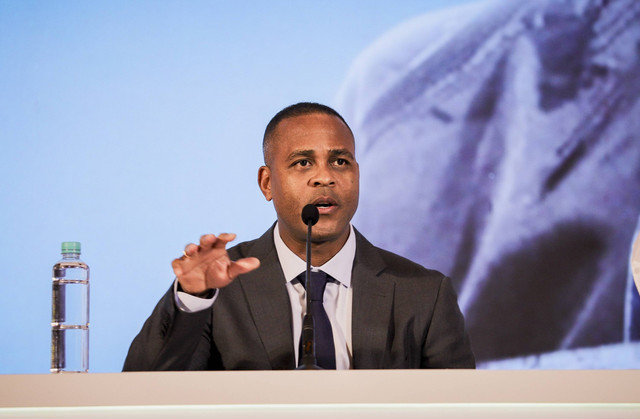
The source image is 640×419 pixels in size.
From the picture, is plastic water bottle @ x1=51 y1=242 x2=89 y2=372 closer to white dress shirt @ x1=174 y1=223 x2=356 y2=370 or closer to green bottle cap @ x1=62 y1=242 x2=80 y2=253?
green bottle cap @ x1=62 y1=242 x2=80 y2=253

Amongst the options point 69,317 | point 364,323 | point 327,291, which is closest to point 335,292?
point 327,291

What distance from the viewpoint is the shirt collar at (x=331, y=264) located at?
215 centimetres

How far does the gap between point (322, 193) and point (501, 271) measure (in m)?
1.62

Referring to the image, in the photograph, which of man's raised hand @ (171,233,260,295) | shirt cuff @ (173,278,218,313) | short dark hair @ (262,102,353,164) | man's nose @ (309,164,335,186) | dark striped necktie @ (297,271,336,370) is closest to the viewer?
man's raised hand @ (171,233,260,295)

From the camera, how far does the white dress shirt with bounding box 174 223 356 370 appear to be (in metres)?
2.05

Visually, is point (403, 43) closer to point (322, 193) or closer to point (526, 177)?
point (526, 177)

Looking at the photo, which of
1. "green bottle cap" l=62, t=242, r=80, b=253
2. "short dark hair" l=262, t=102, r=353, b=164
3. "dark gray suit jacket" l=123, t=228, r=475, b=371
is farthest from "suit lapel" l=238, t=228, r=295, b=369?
"green bottle cap" l=62, t=242, r=80, b=253

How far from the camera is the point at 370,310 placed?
209 cm

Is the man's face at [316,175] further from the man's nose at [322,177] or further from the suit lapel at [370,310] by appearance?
the suit lapel at [370,310]

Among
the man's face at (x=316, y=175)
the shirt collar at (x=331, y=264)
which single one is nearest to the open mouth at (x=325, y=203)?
the man's face at (x=316, y=175)

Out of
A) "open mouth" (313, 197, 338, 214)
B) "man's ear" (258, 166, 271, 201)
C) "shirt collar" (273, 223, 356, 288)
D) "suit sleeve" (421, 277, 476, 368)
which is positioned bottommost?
"suit sleeve" (421, 277, 476, 368)

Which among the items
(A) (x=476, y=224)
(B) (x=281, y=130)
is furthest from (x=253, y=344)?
(A) (x=476, y=224)

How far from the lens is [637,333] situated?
3.47 metres

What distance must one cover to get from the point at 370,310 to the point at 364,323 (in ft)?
0.15
